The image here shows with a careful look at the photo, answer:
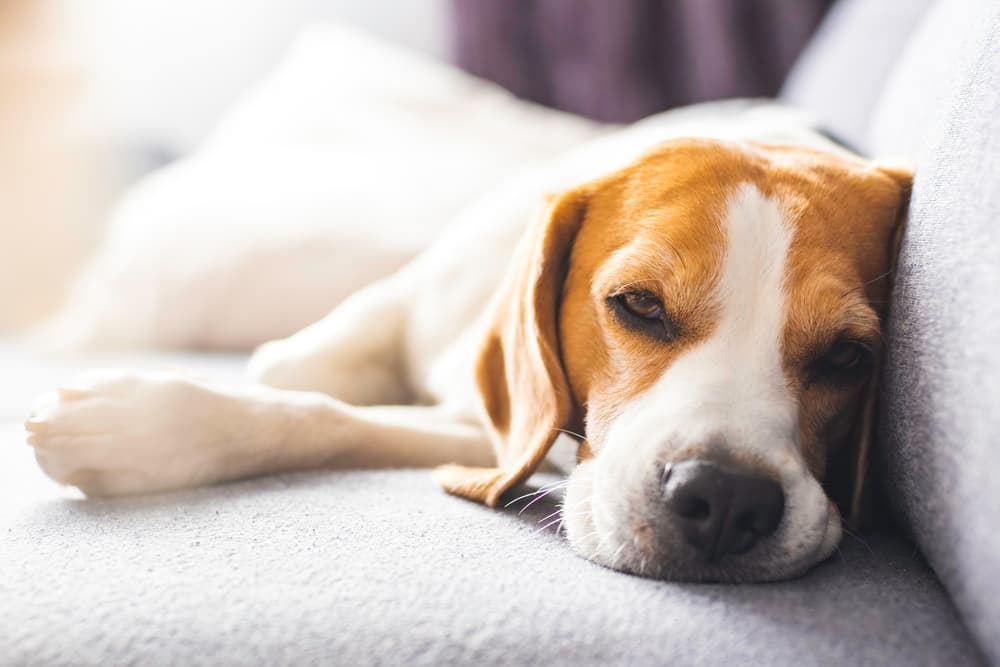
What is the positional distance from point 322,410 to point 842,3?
2.41 metres

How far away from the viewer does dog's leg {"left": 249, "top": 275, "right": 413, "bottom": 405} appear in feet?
6.43

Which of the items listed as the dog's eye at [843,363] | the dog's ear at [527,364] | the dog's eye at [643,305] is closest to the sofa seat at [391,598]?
the dog's ear at [527,364]

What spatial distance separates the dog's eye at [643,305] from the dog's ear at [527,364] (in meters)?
0.15

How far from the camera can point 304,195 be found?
9.20ft

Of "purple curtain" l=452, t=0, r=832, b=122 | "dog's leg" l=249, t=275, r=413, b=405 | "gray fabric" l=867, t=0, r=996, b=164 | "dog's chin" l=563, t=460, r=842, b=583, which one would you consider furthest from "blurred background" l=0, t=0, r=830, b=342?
"dog's chin" l=563, t=460, r=842, b=583

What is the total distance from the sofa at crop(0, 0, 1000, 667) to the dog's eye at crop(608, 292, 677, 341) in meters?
0.30

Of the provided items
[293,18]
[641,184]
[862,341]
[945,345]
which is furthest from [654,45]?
[945,345]

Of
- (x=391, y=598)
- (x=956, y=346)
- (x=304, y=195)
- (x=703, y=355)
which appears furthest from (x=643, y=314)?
(x=304, y=195)

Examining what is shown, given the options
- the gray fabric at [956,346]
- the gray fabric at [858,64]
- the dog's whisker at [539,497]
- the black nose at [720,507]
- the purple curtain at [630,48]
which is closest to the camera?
the gray fabric at [956,346]

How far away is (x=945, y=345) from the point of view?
3.47ft

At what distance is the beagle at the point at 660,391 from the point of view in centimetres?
119

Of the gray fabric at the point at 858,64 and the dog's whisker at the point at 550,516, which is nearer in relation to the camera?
the dog's whisker at the point at 550,516

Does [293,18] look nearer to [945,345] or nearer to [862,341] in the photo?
[862,341]

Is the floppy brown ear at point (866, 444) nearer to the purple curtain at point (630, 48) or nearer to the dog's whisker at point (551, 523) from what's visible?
the dog's whisker at point (551, 523)
